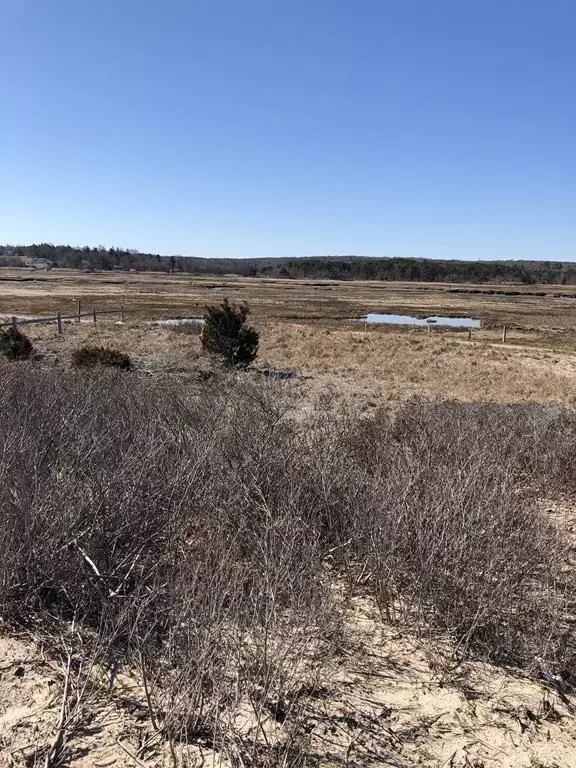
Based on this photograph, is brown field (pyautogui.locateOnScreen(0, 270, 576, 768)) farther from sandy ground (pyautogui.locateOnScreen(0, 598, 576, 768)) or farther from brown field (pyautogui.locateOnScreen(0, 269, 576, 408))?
brown field (pyautogui.locateOnScreen(0, 269, 576, 408))

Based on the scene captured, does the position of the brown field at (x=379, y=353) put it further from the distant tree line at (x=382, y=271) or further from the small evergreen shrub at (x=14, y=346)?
the distant tree line at (x=382, y=271)

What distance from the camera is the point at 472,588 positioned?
157 inches

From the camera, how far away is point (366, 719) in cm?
323

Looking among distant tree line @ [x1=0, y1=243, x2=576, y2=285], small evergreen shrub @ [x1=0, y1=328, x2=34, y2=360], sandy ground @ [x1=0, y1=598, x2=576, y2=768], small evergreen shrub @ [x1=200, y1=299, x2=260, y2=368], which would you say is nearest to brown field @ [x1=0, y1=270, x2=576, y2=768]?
Result: sandy ground @ [x1=0, y1=598, x2=576, y2=768]

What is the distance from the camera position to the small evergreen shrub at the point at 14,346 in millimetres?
19797

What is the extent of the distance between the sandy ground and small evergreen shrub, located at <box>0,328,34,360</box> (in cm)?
1783

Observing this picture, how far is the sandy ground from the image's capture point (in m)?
2.87

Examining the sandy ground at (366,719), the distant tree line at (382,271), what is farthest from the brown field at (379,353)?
the distant tree line at (382,271)

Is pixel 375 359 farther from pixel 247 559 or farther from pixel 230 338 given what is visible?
pixel 247 559

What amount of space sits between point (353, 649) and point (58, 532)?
200cm

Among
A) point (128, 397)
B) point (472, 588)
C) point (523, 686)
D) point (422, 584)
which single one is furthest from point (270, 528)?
point (128, 397)

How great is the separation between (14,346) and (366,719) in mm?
19466

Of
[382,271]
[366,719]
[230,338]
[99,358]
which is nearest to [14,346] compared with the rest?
[99,358]

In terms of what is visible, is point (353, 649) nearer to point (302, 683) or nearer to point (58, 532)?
point (302, 683)
